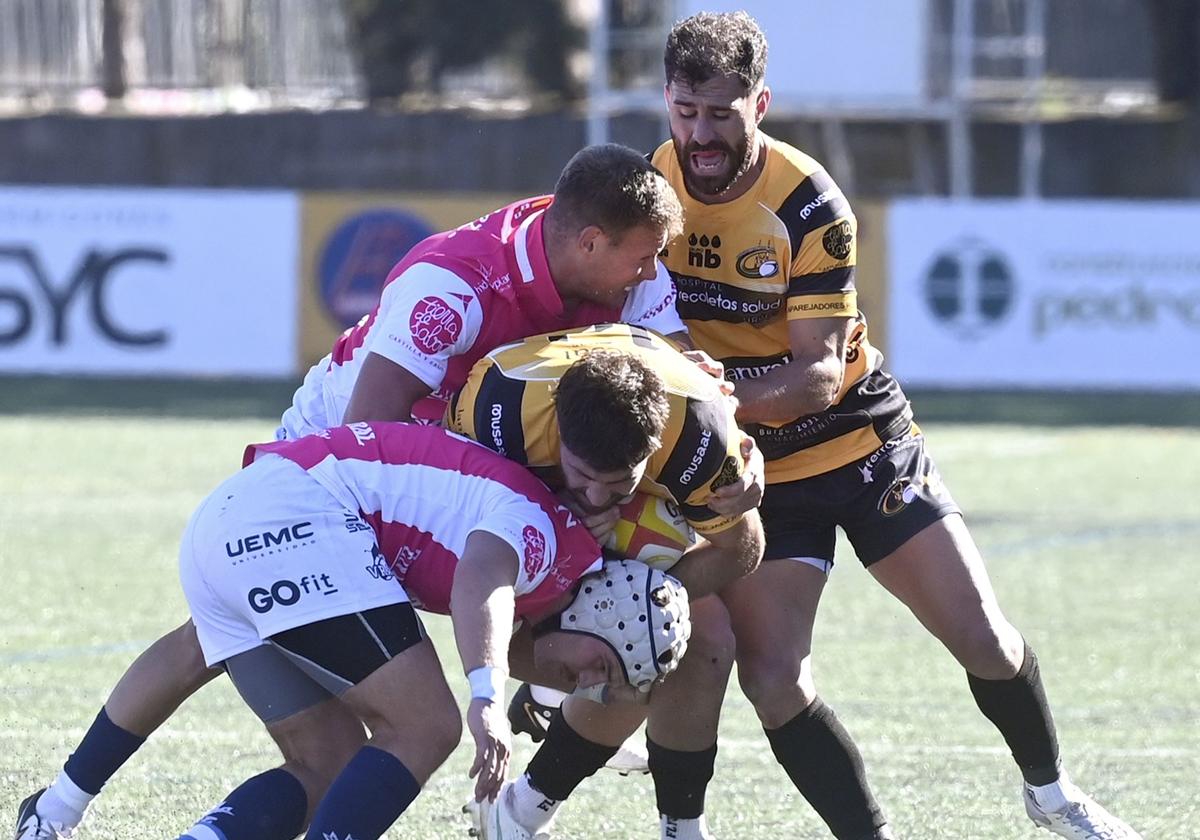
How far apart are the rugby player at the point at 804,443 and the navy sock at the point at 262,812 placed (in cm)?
121

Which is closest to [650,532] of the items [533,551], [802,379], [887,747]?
[533,551]

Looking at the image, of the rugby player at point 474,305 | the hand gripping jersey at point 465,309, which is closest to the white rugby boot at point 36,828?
the rugby player at point 474,305

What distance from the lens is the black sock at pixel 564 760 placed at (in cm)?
525

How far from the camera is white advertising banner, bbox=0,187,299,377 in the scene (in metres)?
16.8

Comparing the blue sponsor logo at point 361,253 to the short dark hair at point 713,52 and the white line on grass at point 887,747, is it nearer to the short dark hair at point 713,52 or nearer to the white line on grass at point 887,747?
the white line on grass at point 887,747

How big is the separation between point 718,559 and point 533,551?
2.19 feet

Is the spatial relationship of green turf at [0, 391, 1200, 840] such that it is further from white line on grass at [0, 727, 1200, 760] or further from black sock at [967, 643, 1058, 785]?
black sock at [967, 643, 1058, 785]

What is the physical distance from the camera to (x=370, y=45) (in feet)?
81.4

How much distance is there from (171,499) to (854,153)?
13.4 meters

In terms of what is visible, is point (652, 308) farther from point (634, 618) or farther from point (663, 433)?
point (634, 618)

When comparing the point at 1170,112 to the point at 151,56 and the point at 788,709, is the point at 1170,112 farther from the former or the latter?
the point at 788,709

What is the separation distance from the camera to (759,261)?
5238 mm

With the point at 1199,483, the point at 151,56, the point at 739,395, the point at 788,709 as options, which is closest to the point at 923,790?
the point at 788,709

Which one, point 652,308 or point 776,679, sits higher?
point 652,308
